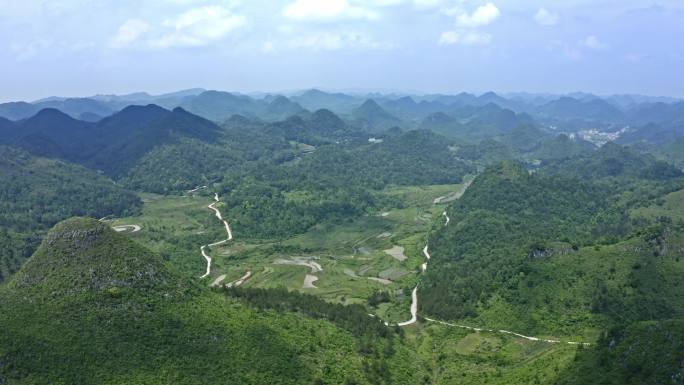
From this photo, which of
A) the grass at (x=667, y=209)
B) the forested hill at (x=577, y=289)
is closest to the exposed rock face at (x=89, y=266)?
the forested hill at (x=577, y=289)

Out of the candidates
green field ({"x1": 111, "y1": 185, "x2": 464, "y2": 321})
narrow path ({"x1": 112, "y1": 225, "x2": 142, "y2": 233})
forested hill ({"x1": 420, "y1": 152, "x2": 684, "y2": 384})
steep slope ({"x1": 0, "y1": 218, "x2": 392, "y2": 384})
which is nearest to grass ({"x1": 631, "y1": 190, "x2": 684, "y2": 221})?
forested hill ({"x1": 420, "y1": 152, "x2": 684, "y2": 384})

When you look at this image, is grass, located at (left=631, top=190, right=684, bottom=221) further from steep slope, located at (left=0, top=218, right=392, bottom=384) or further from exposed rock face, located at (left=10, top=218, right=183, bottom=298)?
exposed rock face, located at (left=10, top=218, right=183, bottom=298)

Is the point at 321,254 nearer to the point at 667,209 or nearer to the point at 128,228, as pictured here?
the point at 128,228

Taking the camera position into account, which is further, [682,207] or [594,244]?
[682,207]

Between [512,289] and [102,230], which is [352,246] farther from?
[102,230]

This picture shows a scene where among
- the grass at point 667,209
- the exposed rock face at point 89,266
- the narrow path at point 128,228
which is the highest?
the exposed rock face at point 89,266

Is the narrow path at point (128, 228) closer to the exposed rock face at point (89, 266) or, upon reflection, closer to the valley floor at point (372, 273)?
the valley floor at point (372, 273)

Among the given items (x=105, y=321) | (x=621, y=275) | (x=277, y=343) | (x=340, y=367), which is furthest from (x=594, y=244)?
(x=105, y=321)

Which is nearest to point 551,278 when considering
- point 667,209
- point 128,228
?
point 667,209
